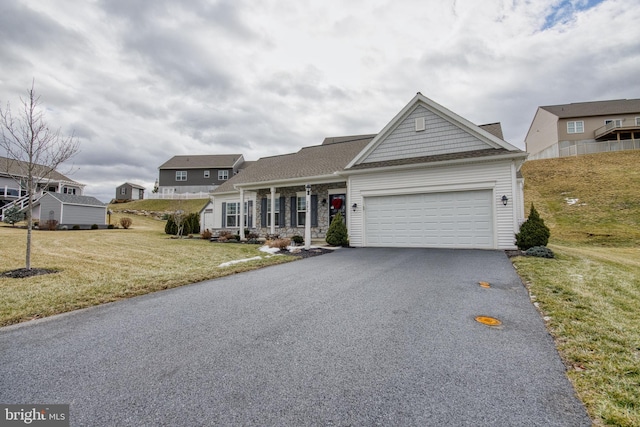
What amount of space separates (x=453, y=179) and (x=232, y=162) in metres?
35.0

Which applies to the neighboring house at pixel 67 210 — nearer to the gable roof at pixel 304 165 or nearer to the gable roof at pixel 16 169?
the gable roof at pixel 16 169

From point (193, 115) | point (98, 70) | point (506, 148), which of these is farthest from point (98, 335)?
point (193, 115)

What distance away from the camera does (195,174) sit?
4088 centimetres

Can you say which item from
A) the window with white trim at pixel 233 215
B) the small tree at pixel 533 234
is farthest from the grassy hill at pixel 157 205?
the small tree at pixel 533 234

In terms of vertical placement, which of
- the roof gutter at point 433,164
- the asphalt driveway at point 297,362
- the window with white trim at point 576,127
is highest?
the window with white trim at point 576,127

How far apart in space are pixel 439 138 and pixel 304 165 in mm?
7498

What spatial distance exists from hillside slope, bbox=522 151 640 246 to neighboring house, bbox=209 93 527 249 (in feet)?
23.0

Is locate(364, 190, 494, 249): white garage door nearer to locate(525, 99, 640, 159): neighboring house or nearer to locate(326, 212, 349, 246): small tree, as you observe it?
locate(326, 212, 349, 246): small tree

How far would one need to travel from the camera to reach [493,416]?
188 cm

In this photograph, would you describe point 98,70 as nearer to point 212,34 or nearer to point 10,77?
point 10,77

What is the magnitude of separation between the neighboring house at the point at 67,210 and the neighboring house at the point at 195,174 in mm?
13851

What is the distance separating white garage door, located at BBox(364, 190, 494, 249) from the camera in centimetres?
1074

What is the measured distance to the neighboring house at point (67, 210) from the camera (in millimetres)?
24609

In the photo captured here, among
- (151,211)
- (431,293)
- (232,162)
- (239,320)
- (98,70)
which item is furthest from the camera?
(232,162)
